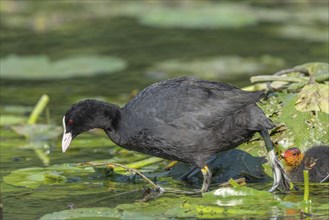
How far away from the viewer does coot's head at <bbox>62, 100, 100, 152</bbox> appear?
7.21 meters

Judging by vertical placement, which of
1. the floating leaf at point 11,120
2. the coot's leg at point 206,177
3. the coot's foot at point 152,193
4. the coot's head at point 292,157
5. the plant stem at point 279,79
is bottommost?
the coot's foot at point 152,193

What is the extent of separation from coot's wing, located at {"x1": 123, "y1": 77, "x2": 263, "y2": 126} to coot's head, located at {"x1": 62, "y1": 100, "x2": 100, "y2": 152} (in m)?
0.36

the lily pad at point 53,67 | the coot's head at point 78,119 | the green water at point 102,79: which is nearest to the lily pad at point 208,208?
the green water at point 102,79

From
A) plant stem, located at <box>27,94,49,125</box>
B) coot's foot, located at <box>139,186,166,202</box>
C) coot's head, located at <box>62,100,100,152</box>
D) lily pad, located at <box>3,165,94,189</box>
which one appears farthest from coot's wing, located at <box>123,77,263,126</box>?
plant stem, located at <box>27,94,49,125</box>

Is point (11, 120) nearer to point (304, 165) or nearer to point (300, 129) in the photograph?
point (300, 129)

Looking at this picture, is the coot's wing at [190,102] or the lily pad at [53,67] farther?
the lily pad at [53,67]

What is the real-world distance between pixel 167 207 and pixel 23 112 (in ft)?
13.5

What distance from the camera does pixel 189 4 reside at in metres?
18.0

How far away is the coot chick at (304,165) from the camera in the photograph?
7.33m

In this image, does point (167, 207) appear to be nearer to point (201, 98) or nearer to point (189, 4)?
point (201, 98)

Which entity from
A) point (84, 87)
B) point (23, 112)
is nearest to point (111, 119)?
point (23, 112)

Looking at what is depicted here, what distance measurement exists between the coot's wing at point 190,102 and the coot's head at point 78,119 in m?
0.36

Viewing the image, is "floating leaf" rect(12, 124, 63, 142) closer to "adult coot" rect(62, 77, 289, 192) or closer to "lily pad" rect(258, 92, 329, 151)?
"adult coot" rect(62, 77, 289, 192)

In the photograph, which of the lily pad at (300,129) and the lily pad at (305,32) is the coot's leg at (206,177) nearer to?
the lily pad at (300,129)
